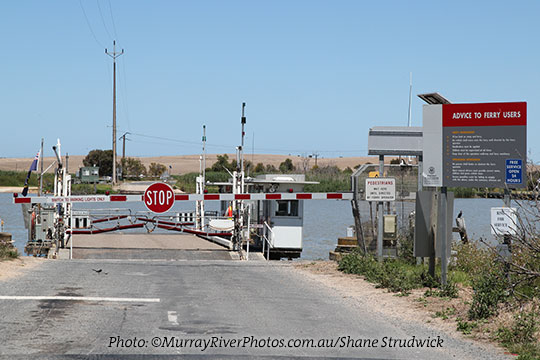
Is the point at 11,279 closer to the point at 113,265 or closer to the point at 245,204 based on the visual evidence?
the point at 113,265

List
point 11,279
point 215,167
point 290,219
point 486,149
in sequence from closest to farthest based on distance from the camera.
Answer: point 486,149 → point 11,279 → point 290,219 → point 215,167

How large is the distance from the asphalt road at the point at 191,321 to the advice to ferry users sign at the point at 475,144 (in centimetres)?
298

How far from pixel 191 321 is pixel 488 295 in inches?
165

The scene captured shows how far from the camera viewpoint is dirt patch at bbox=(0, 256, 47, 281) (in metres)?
15.9

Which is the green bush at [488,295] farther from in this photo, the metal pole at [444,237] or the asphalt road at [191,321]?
the metal pole at [444,237]

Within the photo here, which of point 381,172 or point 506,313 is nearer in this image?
point 506,313

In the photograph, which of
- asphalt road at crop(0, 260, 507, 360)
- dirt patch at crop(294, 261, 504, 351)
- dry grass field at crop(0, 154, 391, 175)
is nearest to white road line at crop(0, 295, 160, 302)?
asphalt road at crop(0, 260, 507, 360)

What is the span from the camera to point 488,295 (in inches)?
436

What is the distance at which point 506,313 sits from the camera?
10.8 metres

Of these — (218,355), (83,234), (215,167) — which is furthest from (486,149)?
(215,167)

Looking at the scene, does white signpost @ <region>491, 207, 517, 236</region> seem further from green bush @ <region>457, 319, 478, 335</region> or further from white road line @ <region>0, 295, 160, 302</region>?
white road line @ <region>0, 295, 160, 302</region>

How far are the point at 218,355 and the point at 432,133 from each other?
23.3 feet

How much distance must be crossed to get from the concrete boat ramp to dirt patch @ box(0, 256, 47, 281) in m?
4.15

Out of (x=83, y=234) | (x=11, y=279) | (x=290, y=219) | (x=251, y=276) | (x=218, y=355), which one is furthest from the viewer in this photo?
(x=83, y=234)
